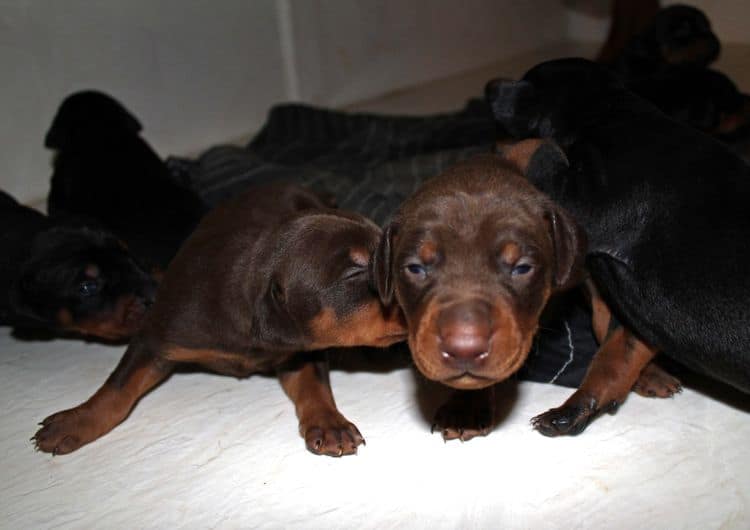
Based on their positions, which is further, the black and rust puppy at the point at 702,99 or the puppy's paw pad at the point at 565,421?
the black and rust puppy at the point at 702,99

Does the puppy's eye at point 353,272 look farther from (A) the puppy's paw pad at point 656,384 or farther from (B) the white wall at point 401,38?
(B) the white wall at point 401,38

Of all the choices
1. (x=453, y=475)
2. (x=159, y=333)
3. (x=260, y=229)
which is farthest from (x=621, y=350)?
(x=159, y=333)

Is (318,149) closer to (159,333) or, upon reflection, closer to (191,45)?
(191,45)

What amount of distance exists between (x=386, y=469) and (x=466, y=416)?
43cm

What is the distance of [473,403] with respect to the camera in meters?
3.71

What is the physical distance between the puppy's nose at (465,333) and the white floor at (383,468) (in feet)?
2.16

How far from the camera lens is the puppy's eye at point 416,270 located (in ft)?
10.3

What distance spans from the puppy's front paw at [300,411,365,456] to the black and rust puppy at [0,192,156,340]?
4.27 ft

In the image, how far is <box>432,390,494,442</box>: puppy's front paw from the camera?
142 inches

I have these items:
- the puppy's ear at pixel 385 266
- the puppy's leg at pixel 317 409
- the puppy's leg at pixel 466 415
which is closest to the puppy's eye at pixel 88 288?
the puppy's leg at pixel 317 409

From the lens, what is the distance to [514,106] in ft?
14.2

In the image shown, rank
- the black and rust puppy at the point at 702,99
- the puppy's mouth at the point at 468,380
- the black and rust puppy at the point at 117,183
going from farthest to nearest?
1. the black and rust puppy at the point at 702,99
2. the black and rust puppy at the point at 117,183
3. the puppy's mouth at the point at 468,380

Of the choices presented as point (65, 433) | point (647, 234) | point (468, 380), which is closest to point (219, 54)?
point (65, 433)

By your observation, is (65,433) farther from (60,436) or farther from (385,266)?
(385,266)
